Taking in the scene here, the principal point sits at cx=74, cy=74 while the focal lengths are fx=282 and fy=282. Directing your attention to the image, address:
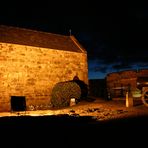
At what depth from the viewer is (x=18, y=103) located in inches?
945

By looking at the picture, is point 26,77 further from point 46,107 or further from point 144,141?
point 144,141

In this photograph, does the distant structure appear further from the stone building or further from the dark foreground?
the dark foreground

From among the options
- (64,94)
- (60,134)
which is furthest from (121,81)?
(60,134)

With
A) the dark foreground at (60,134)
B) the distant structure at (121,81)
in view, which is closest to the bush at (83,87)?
the distant structure at (121,81)

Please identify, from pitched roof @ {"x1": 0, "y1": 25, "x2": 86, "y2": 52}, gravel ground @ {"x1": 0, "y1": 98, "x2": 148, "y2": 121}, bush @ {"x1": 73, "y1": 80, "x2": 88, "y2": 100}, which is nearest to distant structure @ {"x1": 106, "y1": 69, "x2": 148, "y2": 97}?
bush @ {"x1": 73, "y1": 80, "x2": 88, "y2": 100}

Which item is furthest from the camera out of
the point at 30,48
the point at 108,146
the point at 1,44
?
the point at 30,48

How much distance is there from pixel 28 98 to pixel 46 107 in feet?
6.24

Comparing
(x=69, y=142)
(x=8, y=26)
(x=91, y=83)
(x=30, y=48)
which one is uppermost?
(x=8, y=26)

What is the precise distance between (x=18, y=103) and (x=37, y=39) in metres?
6.68

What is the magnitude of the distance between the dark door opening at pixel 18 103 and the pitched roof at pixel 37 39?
15.6 ft

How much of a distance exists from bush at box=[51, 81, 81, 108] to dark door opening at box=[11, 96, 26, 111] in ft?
8.40

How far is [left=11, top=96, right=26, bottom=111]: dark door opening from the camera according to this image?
2342 cm

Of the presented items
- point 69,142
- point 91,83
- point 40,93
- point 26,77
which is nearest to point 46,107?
point 40,93

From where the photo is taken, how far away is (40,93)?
981 inches
